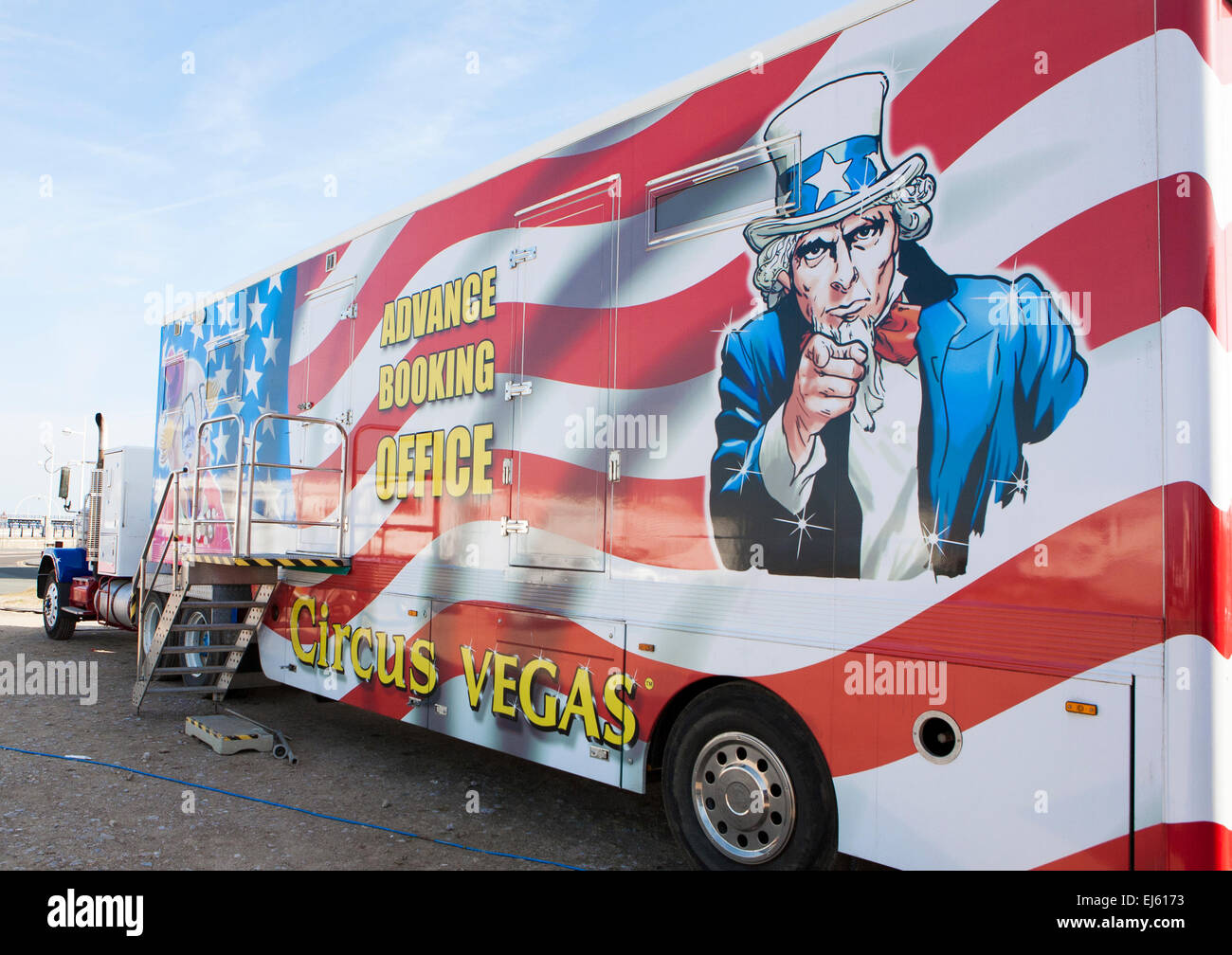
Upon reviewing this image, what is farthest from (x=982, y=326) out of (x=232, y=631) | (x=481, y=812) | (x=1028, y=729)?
(x=232, y=631)

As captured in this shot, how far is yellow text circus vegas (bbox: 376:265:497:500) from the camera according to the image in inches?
209

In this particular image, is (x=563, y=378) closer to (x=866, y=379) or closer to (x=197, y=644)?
(x=866, y=379)

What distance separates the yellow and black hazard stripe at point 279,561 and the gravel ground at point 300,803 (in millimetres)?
1314

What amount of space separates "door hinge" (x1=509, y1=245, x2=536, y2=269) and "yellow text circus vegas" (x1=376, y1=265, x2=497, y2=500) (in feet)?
0.58

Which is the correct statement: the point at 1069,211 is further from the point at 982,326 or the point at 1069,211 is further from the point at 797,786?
the point at 797,786

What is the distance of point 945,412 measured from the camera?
3.20m

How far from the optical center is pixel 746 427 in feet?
12.6

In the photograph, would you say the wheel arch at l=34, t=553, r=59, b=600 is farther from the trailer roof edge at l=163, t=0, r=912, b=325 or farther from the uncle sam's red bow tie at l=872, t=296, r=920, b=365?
the uncle sam's red bow tie at l=872, t=296, r=920, b=365

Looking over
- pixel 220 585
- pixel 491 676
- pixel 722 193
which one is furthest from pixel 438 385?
pixel 220 585

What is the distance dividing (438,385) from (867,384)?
3033 mm

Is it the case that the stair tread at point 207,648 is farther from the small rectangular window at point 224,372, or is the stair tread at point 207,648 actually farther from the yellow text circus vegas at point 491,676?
the small rectangular window at point 224,372

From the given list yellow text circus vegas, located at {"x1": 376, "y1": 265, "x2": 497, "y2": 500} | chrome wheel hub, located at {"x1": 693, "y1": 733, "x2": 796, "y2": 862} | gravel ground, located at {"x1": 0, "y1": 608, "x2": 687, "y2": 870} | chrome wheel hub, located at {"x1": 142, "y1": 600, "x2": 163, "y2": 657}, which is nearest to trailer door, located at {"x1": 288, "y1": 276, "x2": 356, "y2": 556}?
yellow text circus vegas, located at {"x1": 376, "y1": 265, "x2": 497, "y2": 500}
